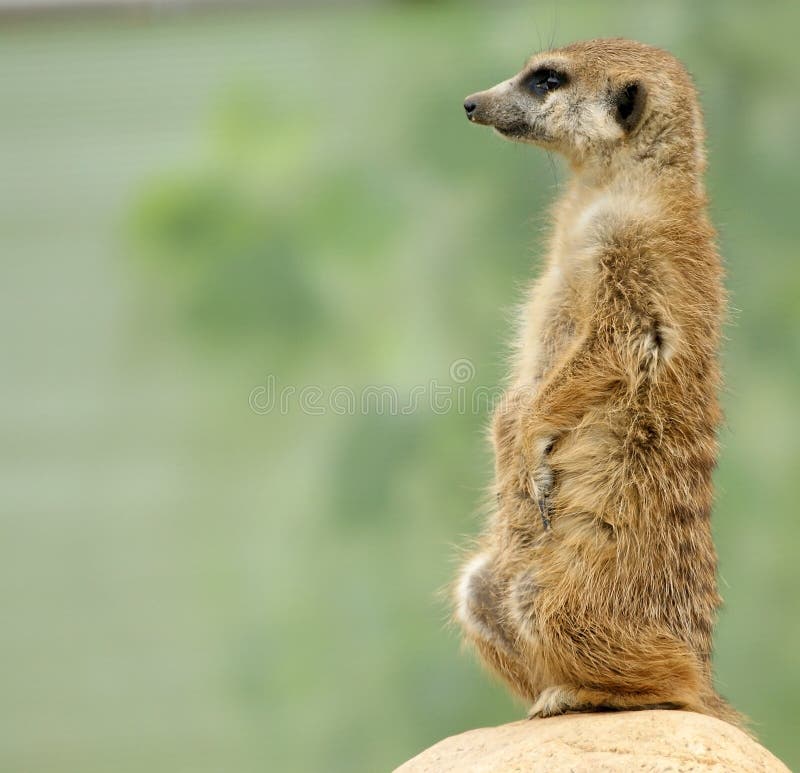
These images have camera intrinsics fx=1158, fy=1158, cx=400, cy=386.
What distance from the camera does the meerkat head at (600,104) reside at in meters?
1.92

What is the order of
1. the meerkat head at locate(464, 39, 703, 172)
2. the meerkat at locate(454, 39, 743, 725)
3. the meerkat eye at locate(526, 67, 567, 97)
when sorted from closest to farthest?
the meerkat at locate(454, 39, 743, 725) → the meerkat head at locate(464, 39, 703, 172) → the meerkat eye at locate(526, 67, 567, 97)

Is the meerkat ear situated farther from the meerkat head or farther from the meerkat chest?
the meerkat chest

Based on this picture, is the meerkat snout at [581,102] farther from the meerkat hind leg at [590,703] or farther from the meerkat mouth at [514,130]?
the meerkat hind leg at [590,703]

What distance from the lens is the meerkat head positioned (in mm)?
1916

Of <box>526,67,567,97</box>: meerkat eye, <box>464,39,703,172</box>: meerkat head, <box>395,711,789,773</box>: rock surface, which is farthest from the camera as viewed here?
<box>526,67,567,97</box>: meerkat eye

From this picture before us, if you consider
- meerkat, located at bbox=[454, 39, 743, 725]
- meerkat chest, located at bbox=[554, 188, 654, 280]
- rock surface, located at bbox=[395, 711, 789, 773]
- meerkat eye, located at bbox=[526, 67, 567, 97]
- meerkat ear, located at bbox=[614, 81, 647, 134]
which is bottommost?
rock surface, located at bbox=[395, 711, 789, 773]

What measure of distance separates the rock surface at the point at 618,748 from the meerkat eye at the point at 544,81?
1.06m

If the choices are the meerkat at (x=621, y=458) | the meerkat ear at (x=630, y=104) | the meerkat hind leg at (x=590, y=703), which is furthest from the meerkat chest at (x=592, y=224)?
the meerkat hind leg at (x=590, y=703)

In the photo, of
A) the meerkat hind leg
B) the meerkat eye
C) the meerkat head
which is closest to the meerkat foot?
the meerkat hind leg

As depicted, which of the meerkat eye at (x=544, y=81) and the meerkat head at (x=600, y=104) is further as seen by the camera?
the meerkat eye at (x=544, y=81)

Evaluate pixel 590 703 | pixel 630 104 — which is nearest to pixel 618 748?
pixel 590 703

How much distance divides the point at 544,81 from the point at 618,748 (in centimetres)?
113

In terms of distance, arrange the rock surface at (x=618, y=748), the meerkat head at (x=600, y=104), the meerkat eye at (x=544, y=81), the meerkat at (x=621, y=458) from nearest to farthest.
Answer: the rock surface at (x=618, y=748)
the meerkat at (x=621, y=458)
the meerkat head at (x=600, y=104)
the meerkat eye at (x=544, y=81)

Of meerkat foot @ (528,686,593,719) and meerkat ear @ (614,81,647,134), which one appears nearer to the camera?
meerkat foot @ (528,686,593,719)
